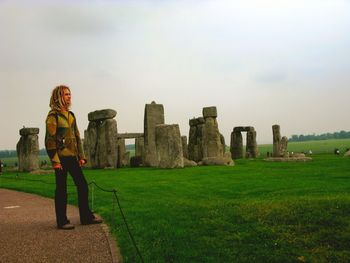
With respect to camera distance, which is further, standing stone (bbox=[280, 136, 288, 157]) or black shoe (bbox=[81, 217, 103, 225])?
standing stone (bbox=[280, 136, 288, 157])

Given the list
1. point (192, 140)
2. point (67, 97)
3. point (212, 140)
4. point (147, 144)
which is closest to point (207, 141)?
point (212, 140)

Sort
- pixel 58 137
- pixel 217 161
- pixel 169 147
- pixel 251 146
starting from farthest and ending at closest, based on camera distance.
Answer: pixel 251 146 → pixel 217 161 → pixel 169 147 → pixel 58 137

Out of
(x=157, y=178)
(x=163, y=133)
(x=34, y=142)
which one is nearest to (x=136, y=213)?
(x=157, y=178)

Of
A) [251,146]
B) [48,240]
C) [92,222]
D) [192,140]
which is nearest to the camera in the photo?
[48,240]

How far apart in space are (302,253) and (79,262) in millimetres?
3125

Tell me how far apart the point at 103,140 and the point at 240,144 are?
1440 cm

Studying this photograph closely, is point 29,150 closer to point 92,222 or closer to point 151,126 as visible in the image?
point 151,126

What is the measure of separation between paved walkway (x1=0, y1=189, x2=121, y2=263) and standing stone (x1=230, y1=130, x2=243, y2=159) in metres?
26.2

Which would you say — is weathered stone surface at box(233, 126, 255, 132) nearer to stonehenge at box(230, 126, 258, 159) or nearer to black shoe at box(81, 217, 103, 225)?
stonehenge at box(230, 126, 258, 159)

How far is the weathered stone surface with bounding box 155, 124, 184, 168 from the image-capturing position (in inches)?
851

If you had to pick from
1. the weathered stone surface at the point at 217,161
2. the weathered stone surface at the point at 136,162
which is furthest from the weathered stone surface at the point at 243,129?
the weathered stone surface at the point at 217,161

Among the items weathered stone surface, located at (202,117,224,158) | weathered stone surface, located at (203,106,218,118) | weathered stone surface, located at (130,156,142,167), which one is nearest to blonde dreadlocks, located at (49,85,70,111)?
weathered stone surface, located at (202,117,224,158)

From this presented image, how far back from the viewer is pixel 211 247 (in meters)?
6.31

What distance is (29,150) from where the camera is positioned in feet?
83.4
